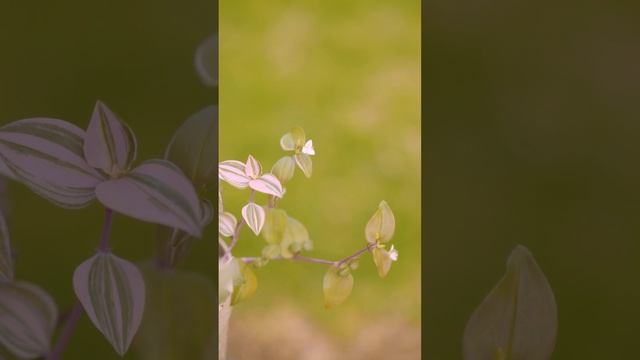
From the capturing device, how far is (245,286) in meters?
1.64

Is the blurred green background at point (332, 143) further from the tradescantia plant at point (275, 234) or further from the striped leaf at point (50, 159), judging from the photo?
the striped leaf at point (50, 159)

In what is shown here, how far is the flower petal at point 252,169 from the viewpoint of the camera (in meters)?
1.62

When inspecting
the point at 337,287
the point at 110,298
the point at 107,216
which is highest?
the point at 107,216

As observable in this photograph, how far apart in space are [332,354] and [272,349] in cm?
16

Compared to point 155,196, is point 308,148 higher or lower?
higher

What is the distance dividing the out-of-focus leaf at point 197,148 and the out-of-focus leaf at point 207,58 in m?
0.05

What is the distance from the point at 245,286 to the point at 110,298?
716 mm

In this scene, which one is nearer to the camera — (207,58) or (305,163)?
(207,58)
